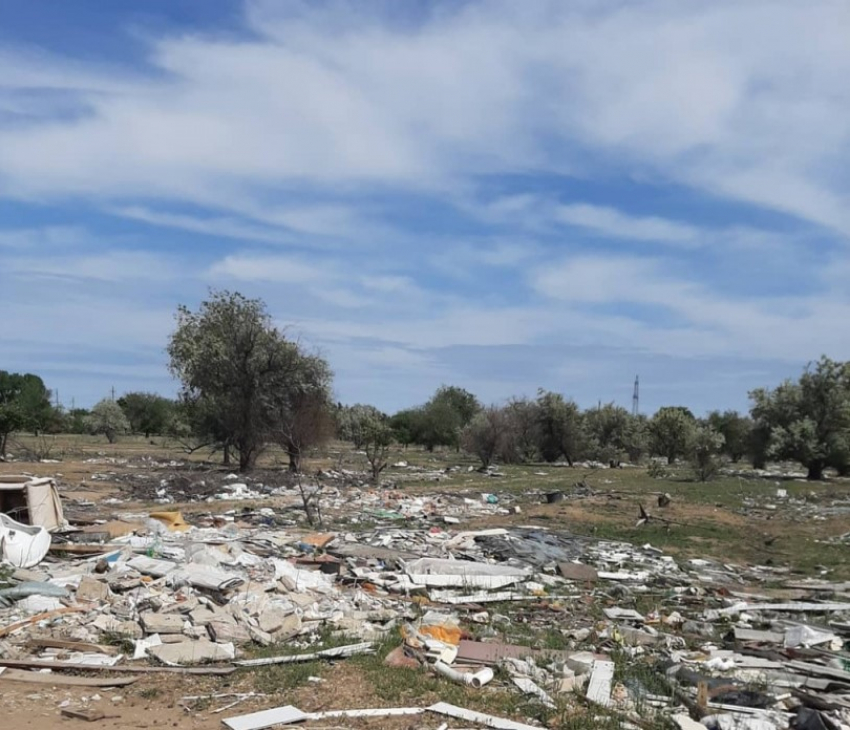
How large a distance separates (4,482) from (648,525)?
13510 millimetres

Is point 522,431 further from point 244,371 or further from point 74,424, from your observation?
point 74,424

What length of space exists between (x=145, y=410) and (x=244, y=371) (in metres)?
45.7

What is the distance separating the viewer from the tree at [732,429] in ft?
164

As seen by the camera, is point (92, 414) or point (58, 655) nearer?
point (58, 655)

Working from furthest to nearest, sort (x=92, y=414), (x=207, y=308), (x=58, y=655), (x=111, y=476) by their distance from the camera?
(x=92, y=414) → (x=207, y=308) → (x=111, y=476) → (x=58, y=655)

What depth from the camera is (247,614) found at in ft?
27.9

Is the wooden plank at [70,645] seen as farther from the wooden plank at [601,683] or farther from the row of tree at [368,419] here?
the row of tree at [368,419]

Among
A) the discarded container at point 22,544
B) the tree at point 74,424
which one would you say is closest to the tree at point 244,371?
the discarded container at point 22,544

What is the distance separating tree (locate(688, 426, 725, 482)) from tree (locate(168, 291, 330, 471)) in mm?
17796

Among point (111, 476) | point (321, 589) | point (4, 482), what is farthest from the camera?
point (111, 476)

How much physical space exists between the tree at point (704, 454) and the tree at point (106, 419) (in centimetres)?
4249

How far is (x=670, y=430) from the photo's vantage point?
51.7 metres

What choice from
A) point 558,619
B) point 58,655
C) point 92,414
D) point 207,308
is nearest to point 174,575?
point 58,655

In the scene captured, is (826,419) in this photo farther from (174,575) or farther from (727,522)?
(174,575)
